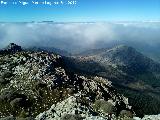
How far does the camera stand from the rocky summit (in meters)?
64.5

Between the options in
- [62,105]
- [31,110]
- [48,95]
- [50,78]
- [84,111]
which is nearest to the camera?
[84,111]

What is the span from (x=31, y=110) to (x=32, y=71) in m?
30.4

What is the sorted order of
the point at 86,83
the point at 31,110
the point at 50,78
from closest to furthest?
the point at 31,110, the point at 50,78, the point at 86,83

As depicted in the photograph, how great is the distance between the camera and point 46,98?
302ft

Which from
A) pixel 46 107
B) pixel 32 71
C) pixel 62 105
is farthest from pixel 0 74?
pixel 62 105

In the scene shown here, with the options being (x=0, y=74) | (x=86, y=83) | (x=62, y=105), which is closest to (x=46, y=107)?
(x=62, y=105)

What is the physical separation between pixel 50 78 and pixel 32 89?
1182cm

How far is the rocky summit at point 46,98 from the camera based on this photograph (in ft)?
212

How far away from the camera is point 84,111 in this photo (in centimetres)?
6391

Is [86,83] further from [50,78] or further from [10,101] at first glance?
[10,101]

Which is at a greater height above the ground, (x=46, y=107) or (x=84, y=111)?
(x=84, y=111)

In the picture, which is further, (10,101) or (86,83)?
(86,83)

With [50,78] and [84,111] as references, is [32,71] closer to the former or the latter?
[50,78]

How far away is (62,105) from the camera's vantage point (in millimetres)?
69625
